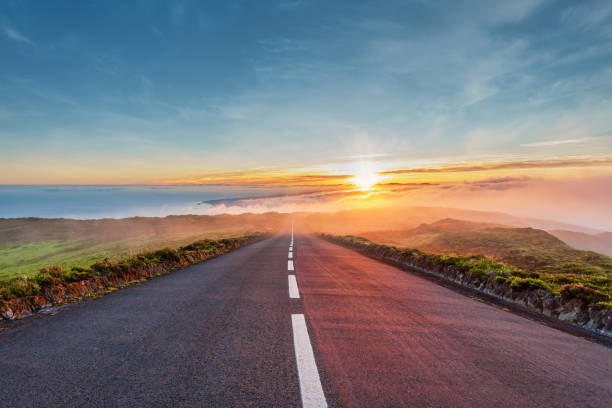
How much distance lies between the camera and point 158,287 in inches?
292

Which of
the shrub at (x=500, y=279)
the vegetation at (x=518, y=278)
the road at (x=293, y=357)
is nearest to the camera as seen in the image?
the road at (x=293, y=357)

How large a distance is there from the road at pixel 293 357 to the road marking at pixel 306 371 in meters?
0.02

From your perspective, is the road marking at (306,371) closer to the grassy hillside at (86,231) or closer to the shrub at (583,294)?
the shrub at (583,294)

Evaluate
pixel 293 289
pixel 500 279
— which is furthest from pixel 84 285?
pixel 500 279

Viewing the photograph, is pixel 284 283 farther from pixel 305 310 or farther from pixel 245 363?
pixel 245 363

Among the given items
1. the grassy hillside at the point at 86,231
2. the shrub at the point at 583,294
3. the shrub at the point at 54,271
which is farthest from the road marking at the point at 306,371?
the grassy hillside at the point at 86,231

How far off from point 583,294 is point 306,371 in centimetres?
626

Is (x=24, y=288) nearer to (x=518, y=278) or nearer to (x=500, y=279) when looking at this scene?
(x=500, y=279)

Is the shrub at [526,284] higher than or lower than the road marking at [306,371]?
lower

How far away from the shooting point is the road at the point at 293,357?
2654 mm

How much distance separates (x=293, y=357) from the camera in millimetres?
3359

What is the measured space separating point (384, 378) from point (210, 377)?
173 cm

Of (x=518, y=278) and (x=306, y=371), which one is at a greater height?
(x=306, y=371)

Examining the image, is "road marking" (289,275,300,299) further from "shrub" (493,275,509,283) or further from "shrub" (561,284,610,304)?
"shrub" (561,284,610,304)
